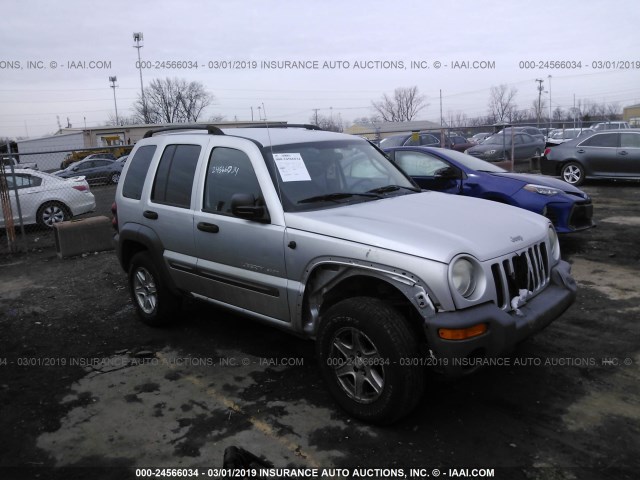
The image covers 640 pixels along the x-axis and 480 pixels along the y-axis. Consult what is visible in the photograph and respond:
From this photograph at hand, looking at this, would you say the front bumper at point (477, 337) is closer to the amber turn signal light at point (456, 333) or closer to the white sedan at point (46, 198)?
the amber turn signal light at point (456, 333)

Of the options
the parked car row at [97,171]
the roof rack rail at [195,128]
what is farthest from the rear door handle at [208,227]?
the parked car row at [97,171]

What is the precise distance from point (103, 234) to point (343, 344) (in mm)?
7443

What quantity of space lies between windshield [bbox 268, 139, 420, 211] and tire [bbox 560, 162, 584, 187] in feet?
37.5

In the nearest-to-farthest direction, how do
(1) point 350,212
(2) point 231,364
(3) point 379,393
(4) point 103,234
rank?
(3) point 379,393, (1) point 350,212, (2) point 231,364, (4) point 103,234

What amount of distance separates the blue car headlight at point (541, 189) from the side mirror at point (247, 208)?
4.73 meters

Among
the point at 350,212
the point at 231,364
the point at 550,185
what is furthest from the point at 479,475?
the point at 550,185

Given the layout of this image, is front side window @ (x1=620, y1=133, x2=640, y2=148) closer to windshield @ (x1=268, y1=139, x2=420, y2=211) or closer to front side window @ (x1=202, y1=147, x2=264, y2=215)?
windshield @ (x1=268, y1=139, x2=420, y2=211)

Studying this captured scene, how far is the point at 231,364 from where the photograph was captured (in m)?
4.60

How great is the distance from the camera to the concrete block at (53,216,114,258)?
9.30 m

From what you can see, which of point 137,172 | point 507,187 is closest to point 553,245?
point 507,187

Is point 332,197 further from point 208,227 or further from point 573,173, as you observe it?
point 573,173

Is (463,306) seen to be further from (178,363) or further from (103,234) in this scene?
(103,234)

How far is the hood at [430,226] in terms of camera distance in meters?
3.27

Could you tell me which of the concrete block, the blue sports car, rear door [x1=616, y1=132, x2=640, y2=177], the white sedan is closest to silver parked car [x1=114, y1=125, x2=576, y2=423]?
the blue sports car
